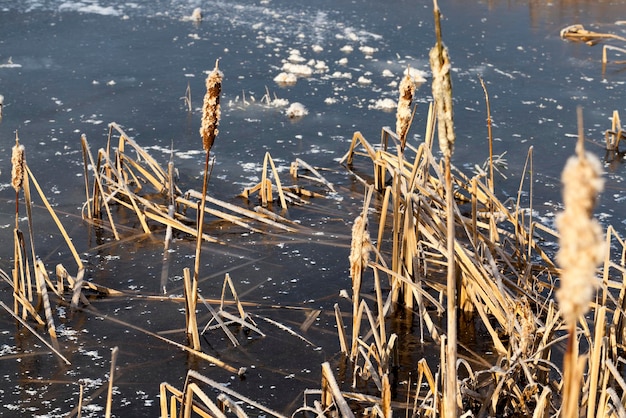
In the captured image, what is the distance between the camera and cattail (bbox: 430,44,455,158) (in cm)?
175

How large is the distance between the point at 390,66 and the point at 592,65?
2.54 m

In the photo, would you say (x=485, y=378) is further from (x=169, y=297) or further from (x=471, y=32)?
(x=471, y=32)

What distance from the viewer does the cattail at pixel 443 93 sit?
1751 mm

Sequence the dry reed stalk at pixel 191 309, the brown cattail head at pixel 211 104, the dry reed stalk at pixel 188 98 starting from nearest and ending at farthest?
the brown cattail head at pixel 211 104 → the dry reed stalk at pixel 191 309 → the dry reed stalk at pixel 188 98

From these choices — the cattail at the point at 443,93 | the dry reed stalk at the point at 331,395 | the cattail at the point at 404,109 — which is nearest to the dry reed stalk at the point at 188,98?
the cattail at the point at 404,109

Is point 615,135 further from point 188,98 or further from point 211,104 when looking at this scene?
point 211,104

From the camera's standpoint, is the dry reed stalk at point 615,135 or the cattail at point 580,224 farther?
the dry reed stalk at point 615,135

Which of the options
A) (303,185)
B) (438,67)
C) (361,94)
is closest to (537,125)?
(361,94)

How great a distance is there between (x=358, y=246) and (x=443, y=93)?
1384mm

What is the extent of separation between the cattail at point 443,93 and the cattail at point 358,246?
1182mm

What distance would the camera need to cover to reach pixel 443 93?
176 cm

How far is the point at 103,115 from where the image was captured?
812cm

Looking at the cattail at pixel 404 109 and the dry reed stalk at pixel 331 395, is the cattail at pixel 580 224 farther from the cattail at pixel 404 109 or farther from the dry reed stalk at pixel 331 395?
the cattail at pixel 404 109

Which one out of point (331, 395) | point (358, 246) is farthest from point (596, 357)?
point (331, 395)
